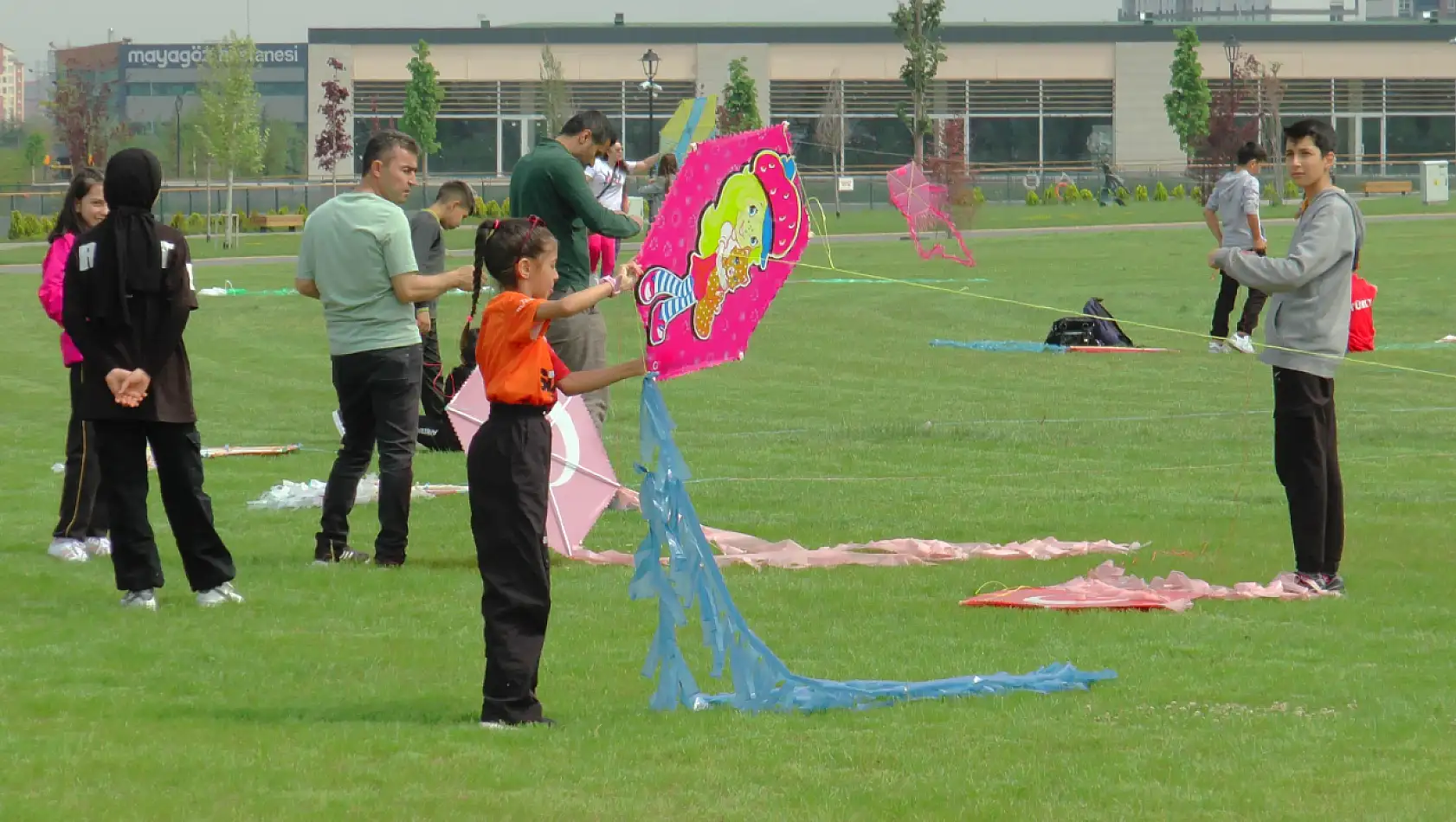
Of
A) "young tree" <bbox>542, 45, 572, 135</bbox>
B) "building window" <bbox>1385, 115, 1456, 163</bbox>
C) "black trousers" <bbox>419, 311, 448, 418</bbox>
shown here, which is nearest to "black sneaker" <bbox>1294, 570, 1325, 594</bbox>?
"black trousers" <bbox>419, 311, 448, 418</bbox>

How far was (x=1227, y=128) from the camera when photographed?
6412 centimetres

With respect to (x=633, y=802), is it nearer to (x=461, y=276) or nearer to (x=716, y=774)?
(x=716, y=774)

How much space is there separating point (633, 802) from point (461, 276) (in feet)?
11.4

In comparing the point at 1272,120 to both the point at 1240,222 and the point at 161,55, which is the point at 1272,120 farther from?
the point at 161,55

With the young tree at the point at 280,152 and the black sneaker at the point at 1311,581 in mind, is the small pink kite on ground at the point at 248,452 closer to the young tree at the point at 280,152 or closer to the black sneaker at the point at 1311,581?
the black sneaker at the point at 1311,581

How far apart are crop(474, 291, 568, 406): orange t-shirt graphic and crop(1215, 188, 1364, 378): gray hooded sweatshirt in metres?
3.49

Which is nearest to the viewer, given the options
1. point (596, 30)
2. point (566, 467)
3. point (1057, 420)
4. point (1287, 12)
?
point (566, 467)

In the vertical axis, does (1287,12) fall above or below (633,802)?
above

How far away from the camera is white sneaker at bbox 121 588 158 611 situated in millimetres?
8008

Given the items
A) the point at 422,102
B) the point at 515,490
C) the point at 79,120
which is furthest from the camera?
the point at 422,102

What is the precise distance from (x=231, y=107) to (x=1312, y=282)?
48.6m

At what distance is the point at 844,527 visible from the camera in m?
10.2

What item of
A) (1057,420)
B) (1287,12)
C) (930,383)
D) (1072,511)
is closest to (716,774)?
(1072,511)

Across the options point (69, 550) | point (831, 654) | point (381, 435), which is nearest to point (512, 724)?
point (831, 654)
